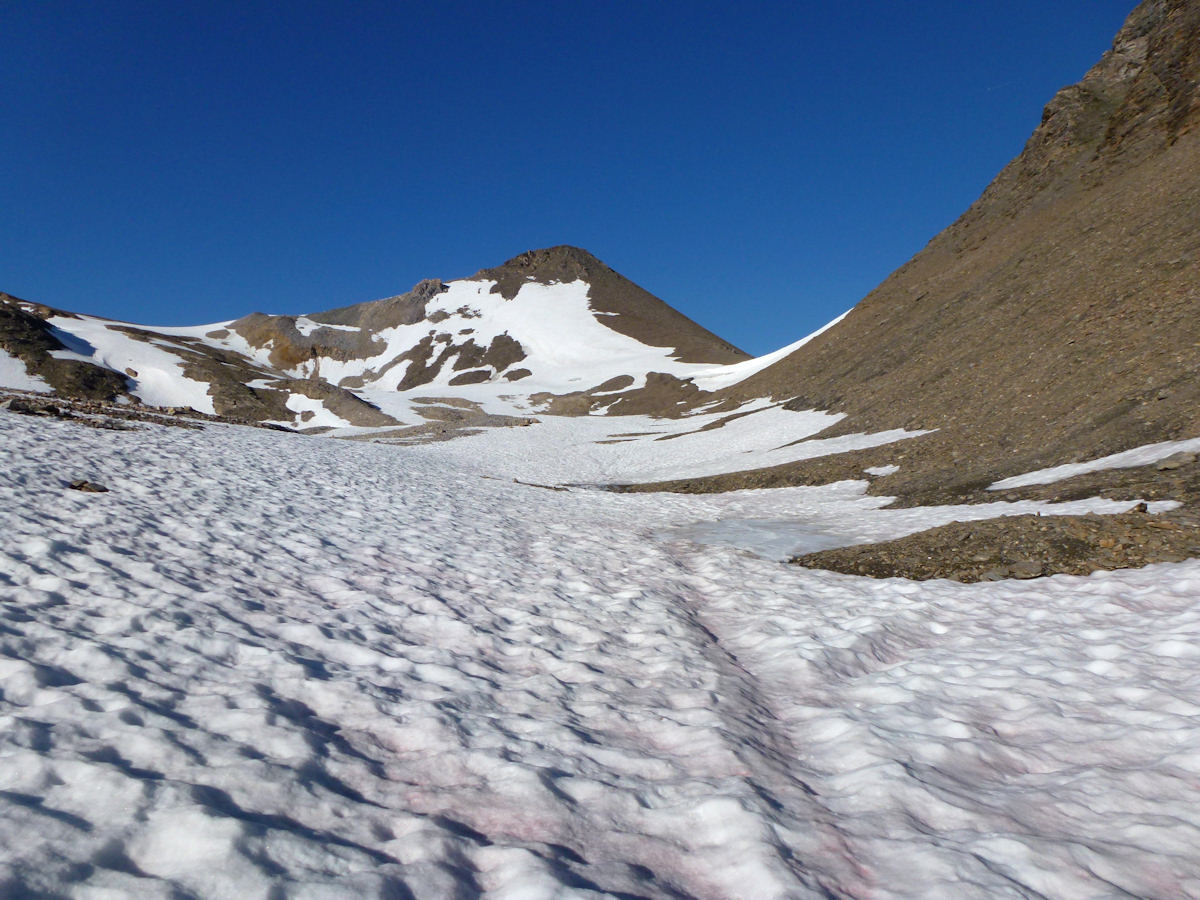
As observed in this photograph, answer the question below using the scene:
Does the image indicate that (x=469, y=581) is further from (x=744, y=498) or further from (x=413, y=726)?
(x=744, y=498)

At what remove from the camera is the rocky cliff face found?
16781 mm

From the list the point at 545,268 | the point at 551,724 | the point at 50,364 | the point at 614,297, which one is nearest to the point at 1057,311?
the point at 551,724

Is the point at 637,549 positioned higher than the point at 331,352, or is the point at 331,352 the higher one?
the point at 331,352

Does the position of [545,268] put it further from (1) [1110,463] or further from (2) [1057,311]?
(1) [1110,463]

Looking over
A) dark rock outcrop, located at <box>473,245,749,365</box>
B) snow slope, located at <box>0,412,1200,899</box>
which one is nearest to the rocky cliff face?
snow slope, located at <box>0,412,1200,899</box>

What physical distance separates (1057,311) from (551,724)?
95.8ft

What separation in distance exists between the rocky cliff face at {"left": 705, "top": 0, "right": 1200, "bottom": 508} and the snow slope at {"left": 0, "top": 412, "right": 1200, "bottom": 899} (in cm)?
982

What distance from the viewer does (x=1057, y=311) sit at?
2562 cm

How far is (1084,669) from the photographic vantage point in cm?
596

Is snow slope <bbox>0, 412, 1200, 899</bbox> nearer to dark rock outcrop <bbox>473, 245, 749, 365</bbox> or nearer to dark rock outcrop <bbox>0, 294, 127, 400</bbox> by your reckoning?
dark rock outcrop <bbox>0, 294, 127, 400</bbox>

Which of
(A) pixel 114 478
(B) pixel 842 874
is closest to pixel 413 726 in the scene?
(B) pixel 842 874

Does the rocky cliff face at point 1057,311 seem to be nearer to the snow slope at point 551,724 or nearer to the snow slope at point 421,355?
the snow slope at point 551,724

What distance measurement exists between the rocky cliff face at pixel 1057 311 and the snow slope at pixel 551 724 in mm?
9821

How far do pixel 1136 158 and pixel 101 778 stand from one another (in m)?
49.0
